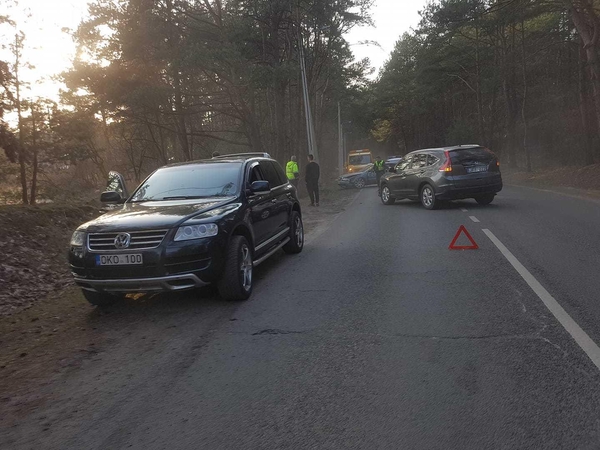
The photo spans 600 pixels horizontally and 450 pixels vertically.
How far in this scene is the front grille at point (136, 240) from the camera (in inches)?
240

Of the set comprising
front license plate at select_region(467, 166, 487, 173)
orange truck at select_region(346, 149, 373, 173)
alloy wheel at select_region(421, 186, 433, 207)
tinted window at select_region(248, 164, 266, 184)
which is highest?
orange truck at select_region(346, 149, 373, 173)

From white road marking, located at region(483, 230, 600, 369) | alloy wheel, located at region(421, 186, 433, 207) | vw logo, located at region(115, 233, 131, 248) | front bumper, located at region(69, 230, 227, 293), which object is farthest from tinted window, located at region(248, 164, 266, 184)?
alloy wheel, located at region(421, 186, 433, 207)

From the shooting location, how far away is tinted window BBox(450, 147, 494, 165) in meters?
15.5

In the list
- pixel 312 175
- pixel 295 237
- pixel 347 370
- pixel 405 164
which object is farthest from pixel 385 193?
pixel 347 370

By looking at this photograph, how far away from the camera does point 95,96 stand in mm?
23766

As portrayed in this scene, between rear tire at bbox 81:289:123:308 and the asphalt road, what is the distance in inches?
10.7

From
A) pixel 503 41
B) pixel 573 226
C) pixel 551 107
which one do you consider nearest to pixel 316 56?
pixel 503 41

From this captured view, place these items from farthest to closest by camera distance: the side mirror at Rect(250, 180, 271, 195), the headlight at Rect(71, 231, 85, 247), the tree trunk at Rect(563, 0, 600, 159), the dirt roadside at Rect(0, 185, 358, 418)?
1. the tree trunk at Rect(563, 0, 600, 159)
2. the side mirror at Rect(250, 180, 271, 195)
3. the headlight at Rect(71, 231, 85, 247)
4. the dirt roadside at Rect(0, 185, 358, 418)

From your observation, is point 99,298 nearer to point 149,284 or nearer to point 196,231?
point 149,284

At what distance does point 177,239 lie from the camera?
6105 mm

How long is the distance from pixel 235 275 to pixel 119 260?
1315 millimetres

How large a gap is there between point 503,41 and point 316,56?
13.9m

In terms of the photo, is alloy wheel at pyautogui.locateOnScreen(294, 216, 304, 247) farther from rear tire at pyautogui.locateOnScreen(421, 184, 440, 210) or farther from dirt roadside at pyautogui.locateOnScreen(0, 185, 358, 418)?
rear tire at pyautogui.locateOnScreen(421, 184, 440, 210)

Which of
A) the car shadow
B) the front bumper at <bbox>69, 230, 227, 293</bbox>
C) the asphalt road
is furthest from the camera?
the car shadow
